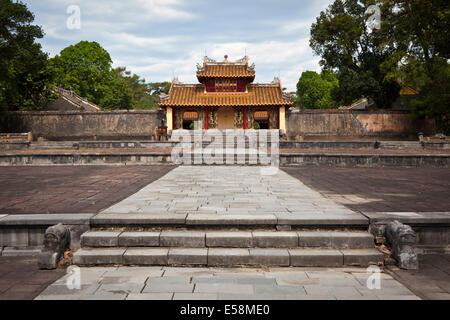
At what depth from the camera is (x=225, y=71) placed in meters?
28.0

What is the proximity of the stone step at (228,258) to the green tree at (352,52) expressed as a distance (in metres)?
25.3

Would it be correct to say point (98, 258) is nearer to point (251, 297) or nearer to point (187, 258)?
point (187, 258)

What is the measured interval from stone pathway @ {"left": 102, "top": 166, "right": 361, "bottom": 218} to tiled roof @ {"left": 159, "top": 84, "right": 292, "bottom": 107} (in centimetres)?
1993

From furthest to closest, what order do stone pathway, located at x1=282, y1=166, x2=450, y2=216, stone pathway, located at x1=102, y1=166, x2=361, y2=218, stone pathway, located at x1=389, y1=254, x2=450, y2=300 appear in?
stone pathway, located at x1=282, y1=166, x2=450, y2=216
stone pathway, located at x1=102, y1=166, x2=361, y2=218
stone pathway, located at x1=389, y1=254, x2=450, y2=300

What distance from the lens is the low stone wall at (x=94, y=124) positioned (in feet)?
88.0

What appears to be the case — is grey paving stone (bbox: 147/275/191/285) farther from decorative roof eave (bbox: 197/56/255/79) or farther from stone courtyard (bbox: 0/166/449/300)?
decorative roof eave (bbox: 197/56/255/79)

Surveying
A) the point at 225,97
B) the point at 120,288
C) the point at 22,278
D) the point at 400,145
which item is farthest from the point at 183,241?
the point at 225,97

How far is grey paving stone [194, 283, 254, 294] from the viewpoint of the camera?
2721mm

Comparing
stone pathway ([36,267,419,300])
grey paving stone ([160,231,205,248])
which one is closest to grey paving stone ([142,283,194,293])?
stone pathway ([36,267,419,300])

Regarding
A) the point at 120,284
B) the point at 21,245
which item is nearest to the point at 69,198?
the point at 21,245

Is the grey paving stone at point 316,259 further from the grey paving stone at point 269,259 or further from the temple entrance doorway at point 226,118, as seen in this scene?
the temple entrance doorway at point 226,118

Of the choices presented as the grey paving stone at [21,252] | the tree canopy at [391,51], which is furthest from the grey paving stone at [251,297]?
the tree canopy at [391,51]
